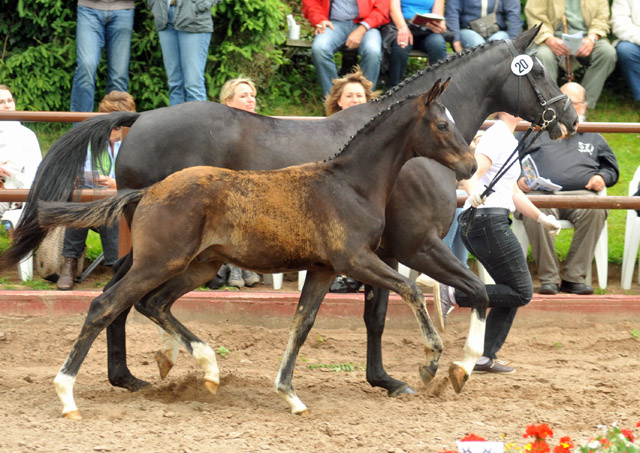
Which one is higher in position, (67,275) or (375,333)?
(375,333)

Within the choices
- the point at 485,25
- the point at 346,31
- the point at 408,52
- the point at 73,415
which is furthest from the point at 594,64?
the point at 73,415

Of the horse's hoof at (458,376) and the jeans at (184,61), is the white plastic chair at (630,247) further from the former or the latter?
the jeans at (184,61)

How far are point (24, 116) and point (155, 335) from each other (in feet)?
6.48

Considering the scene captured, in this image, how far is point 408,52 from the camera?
9.38m

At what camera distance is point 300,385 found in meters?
5.76

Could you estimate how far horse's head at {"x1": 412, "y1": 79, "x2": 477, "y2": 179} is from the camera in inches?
197

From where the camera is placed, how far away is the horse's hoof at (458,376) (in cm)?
535

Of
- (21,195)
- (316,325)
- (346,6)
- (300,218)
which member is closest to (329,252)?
(300,218)

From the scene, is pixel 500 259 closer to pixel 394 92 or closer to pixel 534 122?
pixel 534 122

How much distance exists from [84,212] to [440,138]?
6.63 ft

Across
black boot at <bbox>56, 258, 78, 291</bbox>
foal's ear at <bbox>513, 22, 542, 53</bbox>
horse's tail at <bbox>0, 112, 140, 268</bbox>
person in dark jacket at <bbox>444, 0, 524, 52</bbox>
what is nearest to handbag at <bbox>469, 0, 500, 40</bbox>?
→ person in dark jacket at <bbox>444, 0, 524, 52</bbox>

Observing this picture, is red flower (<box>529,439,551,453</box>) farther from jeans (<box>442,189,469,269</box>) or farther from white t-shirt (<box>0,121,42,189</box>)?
white t-shirt (<box>0,121,42,189</box>)

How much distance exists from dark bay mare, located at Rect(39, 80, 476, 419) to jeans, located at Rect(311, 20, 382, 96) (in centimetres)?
404

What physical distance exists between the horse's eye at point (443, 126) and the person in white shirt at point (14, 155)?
3951mm
